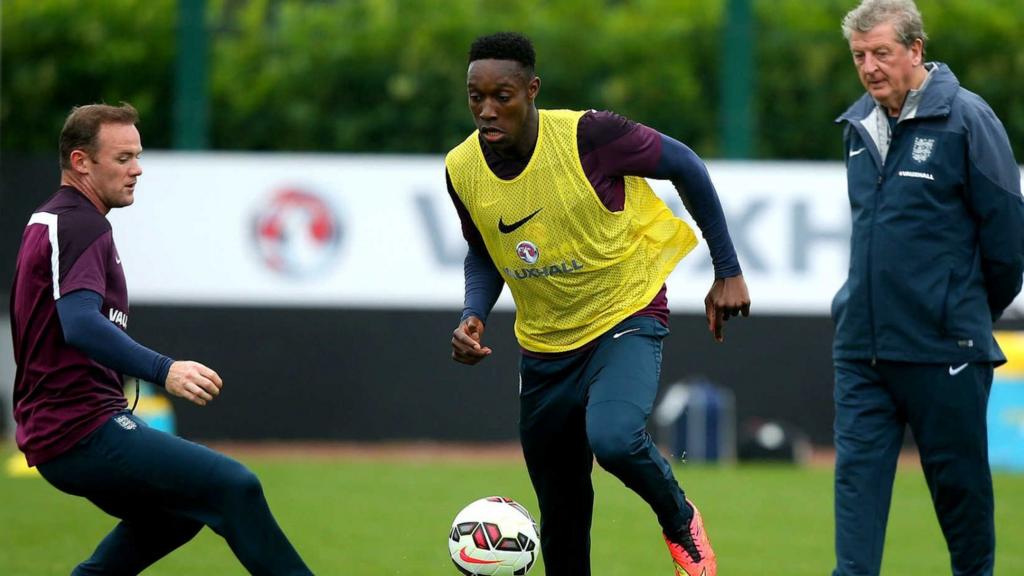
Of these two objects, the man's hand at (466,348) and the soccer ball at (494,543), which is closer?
the man's hand at (466,348)

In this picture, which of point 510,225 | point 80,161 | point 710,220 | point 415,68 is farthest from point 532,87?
point 415,68

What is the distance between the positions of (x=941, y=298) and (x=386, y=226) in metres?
9.45

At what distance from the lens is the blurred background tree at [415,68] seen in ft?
52.1

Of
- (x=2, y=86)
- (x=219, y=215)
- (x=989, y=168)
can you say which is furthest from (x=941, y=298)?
(x=2, y=86)

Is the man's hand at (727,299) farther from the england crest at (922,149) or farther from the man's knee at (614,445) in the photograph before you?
the england crest at (922,149)

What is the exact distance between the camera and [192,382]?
17.5 ft

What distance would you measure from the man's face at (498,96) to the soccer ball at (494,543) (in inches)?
70.8

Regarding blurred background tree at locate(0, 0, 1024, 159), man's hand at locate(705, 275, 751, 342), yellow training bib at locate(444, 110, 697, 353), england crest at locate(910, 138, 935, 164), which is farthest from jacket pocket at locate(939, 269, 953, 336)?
blurred background tree at locate(0, 0, 1024, 159)

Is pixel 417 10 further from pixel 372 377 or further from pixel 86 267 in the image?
pixel 86 267

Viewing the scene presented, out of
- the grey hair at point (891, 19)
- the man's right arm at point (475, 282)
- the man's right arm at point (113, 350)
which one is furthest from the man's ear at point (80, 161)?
the grey hair at point (891, 19)

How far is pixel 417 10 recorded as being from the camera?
1647 centimetres

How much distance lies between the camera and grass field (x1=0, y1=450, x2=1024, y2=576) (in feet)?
28.1

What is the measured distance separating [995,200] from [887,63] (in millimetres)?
664

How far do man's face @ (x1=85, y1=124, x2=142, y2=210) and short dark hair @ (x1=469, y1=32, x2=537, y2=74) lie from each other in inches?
54.0
